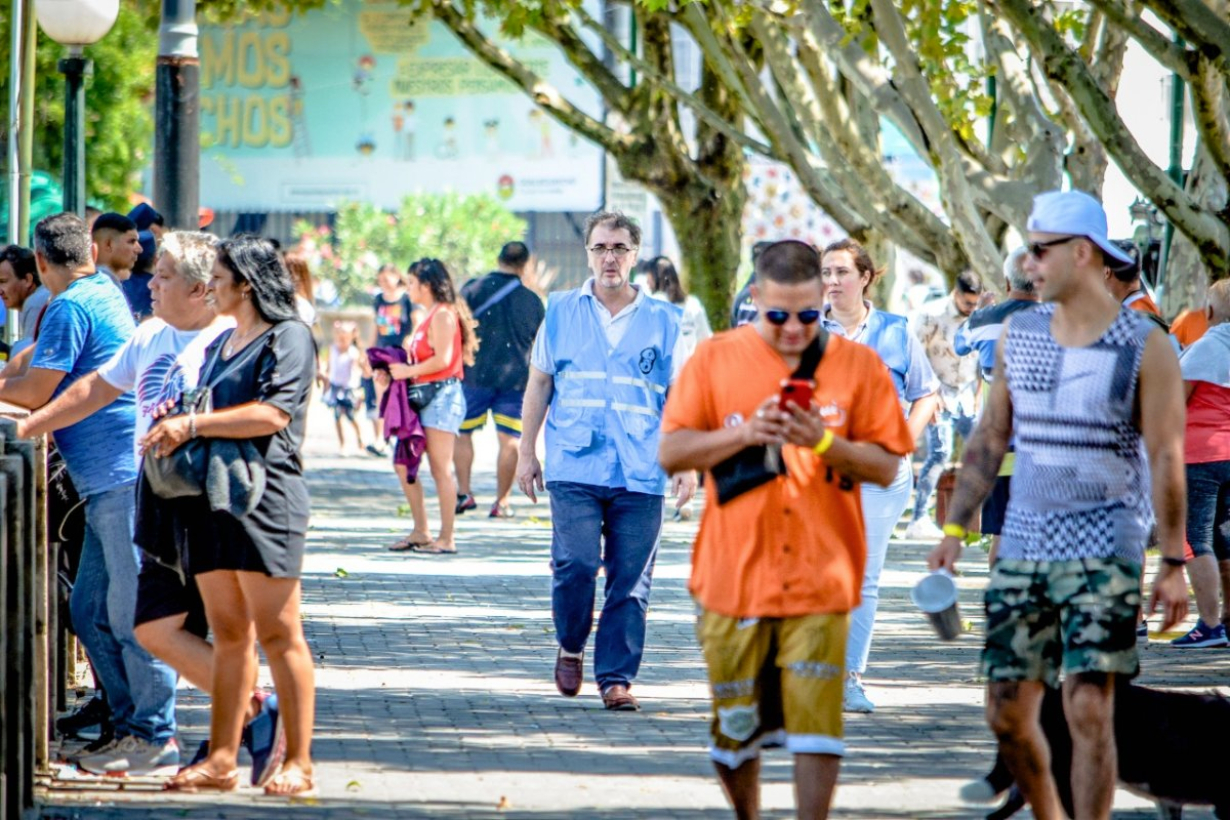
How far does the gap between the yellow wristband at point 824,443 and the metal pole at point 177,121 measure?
24.5ft

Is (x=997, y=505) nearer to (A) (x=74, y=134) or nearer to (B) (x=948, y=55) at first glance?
(A) (x=74, y=134)

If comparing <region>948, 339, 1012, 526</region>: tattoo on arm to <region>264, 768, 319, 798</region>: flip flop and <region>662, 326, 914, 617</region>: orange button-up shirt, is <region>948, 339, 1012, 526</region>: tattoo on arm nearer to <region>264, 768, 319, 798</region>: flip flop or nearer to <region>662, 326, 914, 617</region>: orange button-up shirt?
<region>662, 326, 914, 617</region>: orange button-up shirt

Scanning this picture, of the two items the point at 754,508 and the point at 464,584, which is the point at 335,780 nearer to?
the point at 754,508

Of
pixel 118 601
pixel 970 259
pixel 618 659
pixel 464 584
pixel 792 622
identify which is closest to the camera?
pixel 792 622

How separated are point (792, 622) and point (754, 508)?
0.32m

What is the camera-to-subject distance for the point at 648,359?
8789mm

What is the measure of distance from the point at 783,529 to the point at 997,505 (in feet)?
11.6

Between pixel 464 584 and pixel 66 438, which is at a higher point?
pixel 66 438

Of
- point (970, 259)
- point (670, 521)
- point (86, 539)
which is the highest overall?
point (970, 259)

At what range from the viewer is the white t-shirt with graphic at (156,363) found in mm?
6879

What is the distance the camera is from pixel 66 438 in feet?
24.5

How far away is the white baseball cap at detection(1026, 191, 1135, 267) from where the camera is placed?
5.86 metres

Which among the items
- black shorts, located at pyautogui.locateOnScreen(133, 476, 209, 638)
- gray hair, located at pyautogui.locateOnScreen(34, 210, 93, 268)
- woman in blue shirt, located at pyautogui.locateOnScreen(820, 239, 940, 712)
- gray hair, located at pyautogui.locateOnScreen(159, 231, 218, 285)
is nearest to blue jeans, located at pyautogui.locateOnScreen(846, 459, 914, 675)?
woman in blue shirt, located at pyautogui.locateOnScreen(820, 239, 940, 712)

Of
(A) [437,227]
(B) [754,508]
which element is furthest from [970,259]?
(A) [437,227]
